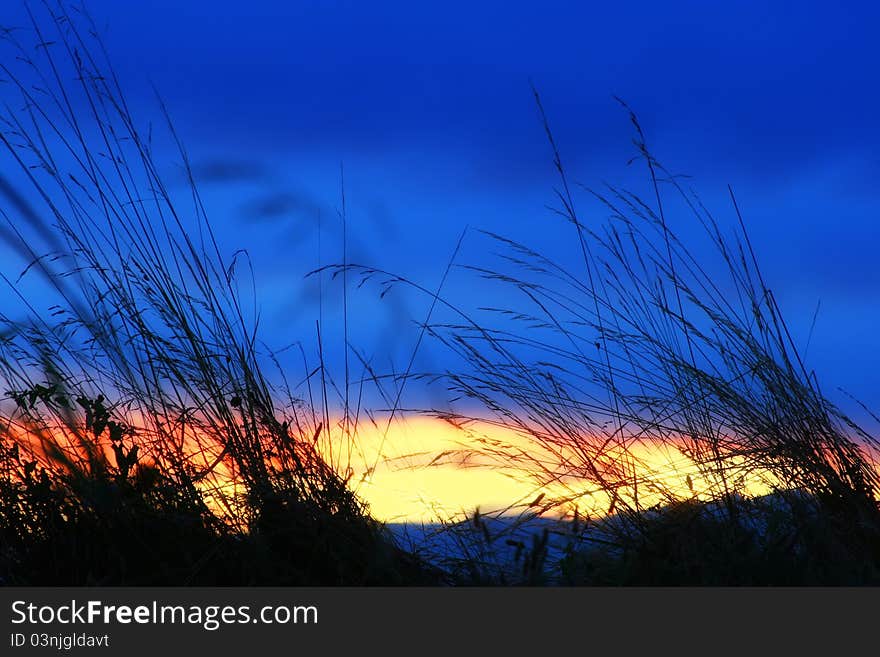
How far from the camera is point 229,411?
85.0 inches

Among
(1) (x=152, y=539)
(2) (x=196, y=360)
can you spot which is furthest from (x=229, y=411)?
(1) (x=152, y=539)
